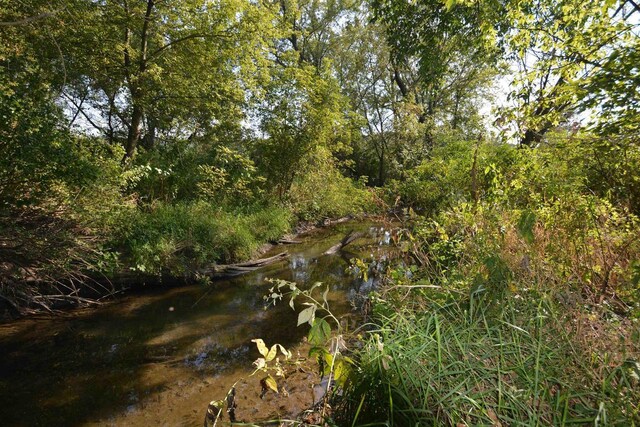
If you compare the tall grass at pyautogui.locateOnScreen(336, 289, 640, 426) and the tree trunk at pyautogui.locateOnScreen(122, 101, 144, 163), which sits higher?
the tree trunk at pyautogui.locateOnScreen(122, 101, 144, 163)

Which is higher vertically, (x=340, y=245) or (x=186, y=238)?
(x=186, y=238)

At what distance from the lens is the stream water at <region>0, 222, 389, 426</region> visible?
3.62 m

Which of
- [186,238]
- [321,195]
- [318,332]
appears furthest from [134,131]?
[318,332]

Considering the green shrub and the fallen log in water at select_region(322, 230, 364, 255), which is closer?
the fallen log in water at select_region(322, 230, 364, 255)

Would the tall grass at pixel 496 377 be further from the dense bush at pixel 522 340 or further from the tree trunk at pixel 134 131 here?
the tree trunk at pixel 134 131

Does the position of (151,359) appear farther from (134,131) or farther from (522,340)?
(134,131)

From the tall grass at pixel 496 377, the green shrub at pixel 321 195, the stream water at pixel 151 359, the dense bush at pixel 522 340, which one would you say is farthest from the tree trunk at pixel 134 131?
the tall grass at pixel 496 377

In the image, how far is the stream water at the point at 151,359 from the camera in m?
3.62

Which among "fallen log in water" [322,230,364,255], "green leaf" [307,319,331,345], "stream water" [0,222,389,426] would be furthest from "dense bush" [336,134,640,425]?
"fallen log in water" [322,230,364,255]

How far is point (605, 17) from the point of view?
3.60 m

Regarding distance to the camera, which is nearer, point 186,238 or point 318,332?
point 318,332

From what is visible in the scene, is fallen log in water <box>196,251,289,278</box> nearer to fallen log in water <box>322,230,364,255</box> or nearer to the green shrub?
fallen log in water <box>322,230,364,255</box>

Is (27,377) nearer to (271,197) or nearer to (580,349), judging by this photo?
(580,349)

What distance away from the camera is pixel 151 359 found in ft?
15.4
